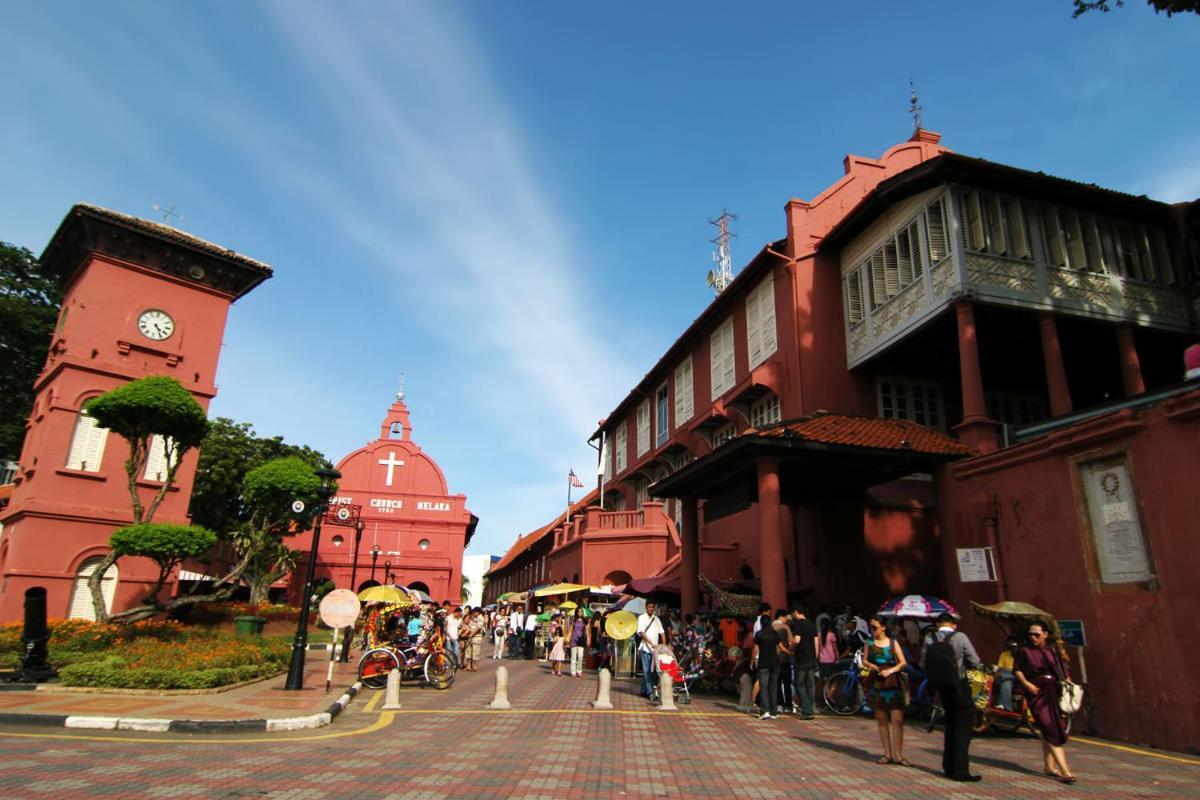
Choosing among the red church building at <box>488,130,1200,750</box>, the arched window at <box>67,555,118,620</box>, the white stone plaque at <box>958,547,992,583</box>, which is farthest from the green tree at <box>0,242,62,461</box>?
the white stone plaque at <box>958,547,992,583</box>

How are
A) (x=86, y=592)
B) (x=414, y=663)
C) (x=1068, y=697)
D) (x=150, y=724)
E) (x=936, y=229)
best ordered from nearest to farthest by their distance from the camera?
(x=1068, y=697) → (x=150, y=724) → (x=414, y=663) → (x=936, y=229) → (x=86, y=592)

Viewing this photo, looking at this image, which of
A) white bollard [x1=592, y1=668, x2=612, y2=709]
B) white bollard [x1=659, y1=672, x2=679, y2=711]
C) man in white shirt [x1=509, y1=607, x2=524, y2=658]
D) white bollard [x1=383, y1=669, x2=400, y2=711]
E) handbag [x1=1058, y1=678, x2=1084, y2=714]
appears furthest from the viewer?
man in white shirt [x1=509, y1=607, x2=524, y2=658]

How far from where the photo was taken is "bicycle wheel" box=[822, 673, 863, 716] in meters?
11.3

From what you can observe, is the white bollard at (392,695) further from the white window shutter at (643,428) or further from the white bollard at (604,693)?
the white window shutter at (643,428)

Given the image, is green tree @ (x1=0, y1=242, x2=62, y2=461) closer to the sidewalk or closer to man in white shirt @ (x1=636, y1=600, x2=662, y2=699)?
the sidewalk

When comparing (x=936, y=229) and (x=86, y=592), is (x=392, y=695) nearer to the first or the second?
(x=936, y=229)

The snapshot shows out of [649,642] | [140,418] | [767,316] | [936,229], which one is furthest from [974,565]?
[140,418]

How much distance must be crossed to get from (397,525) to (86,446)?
84.5ft

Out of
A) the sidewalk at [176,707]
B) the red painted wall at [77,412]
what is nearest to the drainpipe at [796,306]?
the sidewalk at [176,707]

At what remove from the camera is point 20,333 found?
32188mm

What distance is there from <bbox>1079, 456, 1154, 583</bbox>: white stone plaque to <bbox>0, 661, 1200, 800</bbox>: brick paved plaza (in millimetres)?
2168

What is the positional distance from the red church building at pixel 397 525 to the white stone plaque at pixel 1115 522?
4151 centimetres

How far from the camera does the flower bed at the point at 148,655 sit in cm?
1195

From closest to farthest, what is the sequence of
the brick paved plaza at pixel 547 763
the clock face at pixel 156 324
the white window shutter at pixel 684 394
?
1. the brick paved plaza at pixel 547 763
2. the clock face at pixel 156 324
3. the white window shutter at pixel 684 394
